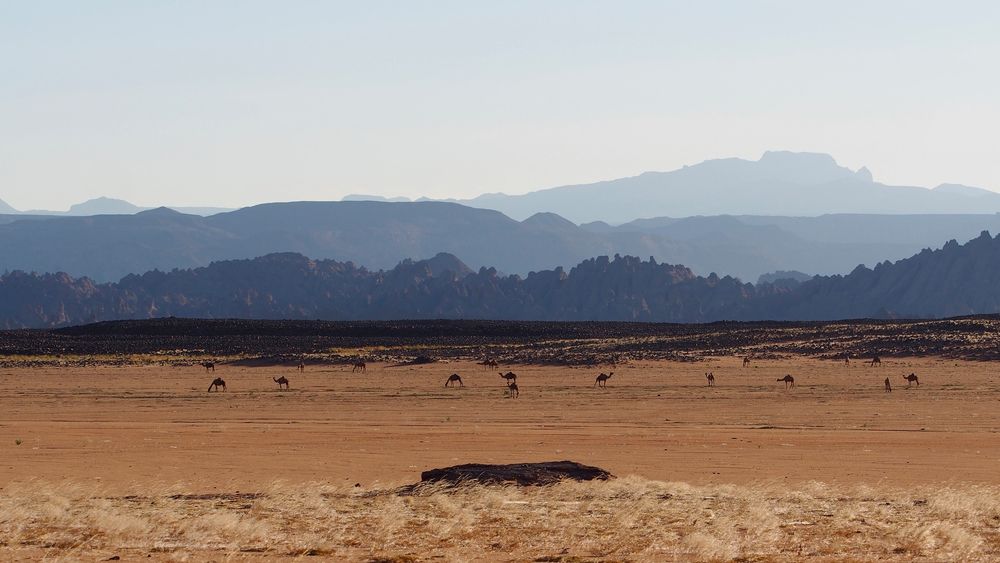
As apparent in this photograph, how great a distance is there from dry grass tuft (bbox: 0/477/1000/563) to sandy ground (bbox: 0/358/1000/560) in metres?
0.12

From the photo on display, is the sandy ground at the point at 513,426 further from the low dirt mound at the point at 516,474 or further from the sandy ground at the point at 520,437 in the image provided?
the low dirt mound at the point at 516,474

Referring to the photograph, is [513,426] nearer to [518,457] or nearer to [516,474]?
[518,457]

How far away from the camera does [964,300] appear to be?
176875 mm

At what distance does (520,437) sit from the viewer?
32.3 m

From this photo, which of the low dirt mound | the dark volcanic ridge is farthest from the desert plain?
the dark volcanic ridge

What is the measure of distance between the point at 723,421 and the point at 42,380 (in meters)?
39.2

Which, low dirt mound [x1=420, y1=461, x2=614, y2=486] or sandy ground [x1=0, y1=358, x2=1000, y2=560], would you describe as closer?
sandy ground [x1=0, y1=358, x2=1000, y2=560]

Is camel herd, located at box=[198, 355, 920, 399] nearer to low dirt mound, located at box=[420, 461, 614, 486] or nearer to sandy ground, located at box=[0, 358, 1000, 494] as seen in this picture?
sandy ground, located at box=[0, 358, 1000, 494]

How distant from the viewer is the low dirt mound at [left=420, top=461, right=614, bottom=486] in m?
20.6

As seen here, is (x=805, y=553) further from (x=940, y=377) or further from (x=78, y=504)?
(x=940, y=377)

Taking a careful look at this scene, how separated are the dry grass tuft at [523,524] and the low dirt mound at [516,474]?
2.06ft

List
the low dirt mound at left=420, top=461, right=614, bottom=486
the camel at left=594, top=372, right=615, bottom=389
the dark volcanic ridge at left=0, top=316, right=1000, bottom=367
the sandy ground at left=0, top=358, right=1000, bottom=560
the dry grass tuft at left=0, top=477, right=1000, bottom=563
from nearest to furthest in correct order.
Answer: the dry grass tuft at left=0, top=477, right=1000, bottom=563 → the sandy ground at left=0, top=358, right=1000, bottom=560 → the low dirt mound at left=420, top=461, right=614, bottom=486 → the camel at left=594, top=372, right=615, bottom=389 → the dark volcanic ridge at left=0, top=316, right=1000, bottom=367

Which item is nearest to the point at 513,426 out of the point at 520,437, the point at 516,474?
the point at 520,437

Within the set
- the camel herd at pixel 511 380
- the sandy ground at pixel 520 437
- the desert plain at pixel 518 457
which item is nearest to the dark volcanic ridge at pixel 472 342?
the desert plain at pixel 518 457
